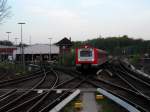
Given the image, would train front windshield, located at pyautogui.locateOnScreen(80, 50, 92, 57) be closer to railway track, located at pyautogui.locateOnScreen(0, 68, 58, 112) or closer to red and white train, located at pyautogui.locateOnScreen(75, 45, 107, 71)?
red and white train, located at pyautogui.locateOnScreen(75, 45, 107, 71)

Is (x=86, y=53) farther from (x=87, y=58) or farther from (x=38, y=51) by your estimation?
(x=38, y=51)

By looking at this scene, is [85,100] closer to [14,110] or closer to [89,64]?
[14,110]

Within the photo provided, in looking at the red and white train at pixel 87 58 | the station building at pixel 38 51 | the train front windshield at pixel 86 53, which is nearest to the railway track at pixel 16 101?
the red and white train at pixel 87 58

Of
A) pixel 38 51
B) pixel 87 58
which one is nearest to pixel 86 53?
pixel 87 58

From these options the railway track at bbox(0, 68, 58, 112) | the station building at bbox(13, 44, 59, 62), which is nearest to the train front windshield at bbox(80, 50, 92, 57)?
the railway track at bbox(0, 68, 58, 112)

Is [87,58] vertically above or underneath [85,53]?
underneath

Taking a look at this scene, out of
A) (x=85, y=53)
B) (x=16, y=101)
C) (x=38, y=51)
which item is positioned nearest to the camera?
(x=16, y=101)

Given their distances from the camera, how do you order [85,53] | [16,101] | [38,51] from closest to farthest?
[16,101] < [85,53] < [38,51]

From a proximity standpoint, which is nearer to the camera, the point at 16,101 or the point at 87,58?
the point at 16,101

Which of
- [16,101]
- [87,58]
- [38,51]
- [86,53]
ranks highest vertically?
[38,51]

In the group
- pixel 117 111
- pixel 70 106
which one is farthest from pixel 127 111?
pixel 70 106

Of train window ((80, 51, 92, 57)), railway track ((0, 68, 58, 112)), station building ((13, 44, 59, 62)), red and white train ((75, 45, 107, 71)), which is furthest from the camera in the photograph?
station building ((13, 44, 59, 62))

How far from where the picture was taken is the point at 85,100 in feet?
55.5

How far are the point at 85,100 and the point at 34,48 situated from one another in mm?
95373
